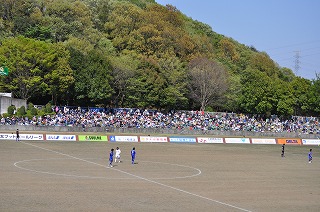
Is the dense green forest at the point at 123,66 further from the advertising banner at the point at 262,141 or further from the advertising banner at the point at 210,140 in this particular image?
the advertising banner at the point at 262,141

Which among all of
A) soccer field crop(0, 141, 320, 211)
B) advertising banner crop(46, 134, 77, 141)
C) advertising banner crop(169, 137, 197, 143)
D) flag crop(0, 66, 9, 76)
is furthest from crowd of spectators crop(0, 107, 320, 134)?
soccer field crop(0, 141, 320, 211)

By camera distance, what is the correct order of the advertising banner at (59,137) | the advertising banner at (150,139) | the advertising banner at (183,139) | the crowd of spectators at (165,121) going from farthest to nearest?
the crowd of spectators at (165,121) < the advertising banner at (183,139) < the advertising banner at (150,139) < the advertising banner at (59,137)

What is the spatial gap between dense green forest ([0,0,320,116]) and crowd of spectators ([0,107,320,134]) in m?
4.75

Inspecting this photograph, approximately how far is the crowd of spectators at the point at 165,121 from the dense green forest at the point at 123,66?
15.6ft

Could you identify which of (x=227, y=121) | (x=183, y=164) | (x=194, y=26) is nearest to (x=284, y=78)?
(x=194, y=26)

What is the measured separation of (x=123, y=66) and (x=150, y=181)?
6291 cm

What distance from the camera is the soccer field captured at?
2588cm

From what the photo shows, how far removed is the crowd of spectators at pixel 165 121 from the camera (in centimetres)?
7581

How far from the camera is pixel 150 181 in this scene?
113 ft

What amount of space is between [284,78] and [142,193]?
123 metres

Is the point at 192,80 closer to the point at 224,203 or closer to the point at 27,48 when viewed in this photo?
the point at 27,48

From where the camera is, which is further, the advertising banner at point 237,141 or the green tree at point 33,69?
the green tree at point 33,69

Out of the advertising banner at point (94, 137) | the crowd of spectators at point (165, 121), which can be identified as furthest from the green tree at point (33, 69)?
the advertising banner at point (94, 137)

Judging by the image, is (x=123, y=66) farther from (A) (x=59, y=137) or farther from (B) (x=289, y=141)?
(B) (x=289, y=141)
